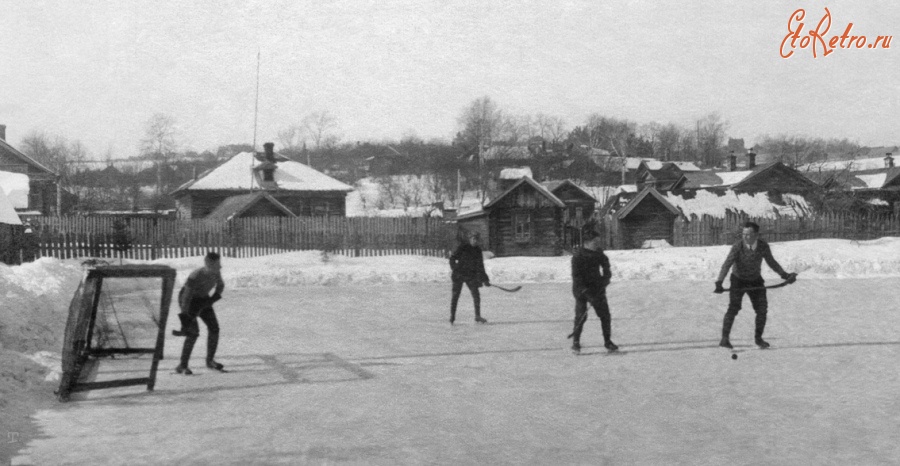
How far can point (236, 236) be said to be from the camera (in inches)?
1128

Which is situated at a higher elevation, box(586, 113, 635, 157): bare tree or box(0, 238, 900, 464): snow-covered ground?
box(586, 113, 635, 157): bare tree

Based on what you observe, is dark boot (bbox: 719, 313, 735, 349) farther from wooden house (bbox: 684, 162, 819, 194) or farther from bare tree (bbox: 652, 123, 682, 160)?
bare tree (bbox: 652, 123, 682, 160)

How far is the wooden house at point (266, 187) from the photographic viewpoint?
42.4 meters

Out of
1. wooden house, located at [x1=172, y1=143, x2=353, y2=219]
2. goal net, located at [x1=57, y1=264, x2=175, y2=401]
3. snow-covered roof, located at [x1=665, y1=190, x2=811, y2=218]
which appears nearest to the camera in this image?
goal net, located at [x1=57, y1=264, x2=175, y2=401]

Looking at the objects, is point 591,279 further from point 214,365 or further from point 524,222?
point 524,222

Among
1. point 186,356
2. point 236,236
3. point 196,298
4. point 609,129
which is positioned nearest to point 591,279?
point 196,298

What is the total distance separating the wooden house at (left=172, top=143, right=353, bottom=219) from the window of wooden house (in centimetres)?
1062

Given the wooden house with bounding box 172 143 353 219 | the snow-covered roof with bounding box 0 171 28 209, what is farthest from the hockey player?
the wooden house with bounding box 172 143 353 219

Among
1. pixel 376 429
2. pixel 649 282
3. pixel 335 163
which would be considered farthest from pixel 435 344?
pixel 335 163

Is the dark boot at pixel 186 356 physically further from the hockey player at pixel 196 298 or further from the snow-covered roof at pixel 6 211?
the snow-covered roof at pixel 6 211

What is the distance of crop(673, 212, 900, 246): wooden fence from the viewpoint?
39.8 metres

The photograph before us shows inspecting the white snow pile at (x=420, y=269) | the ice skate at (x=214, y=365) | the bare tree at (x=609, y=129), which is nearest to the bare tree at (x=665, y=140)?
the bare tree at (x=609, y=129)

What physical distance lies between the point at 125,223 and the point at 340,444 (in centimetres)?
2403

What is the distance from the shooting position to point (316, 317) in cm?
1454
